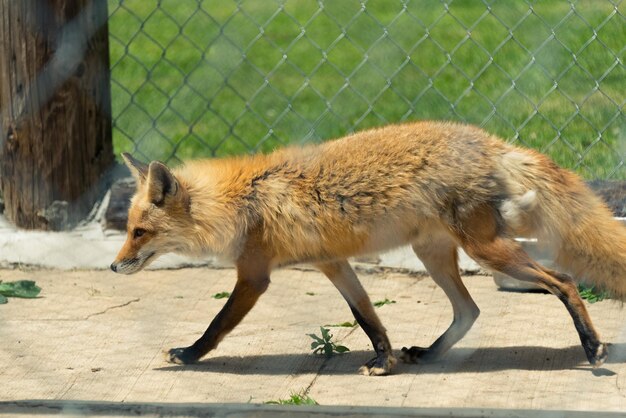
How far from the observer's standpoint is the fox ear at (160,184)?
13.4 feet

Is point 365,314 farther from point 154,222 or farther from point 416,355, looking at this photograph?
point 154,222

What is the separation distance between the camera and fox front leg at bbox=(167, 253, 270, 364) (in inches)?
161

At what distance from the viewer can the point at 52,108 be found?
527cm

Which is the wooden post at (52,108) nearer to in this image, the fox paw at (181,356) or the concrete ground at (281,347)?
the concrete ground at (281,347)

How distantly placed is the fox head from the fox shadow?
47 centimetres

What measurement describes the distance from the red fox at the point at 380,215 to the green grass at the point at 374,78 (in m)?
1.40

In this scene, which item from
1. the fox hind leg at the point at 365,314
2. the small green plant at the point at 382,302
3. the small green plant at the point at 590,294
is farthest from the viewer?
the small green plant at the point at 382,302

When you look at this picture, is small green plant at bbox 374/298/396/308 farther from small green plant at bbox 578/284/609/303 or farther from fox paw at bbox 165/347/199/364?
fox paw at bbox 165/347/199/364

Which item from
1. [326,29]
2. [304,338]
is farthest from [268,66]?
[304,338]

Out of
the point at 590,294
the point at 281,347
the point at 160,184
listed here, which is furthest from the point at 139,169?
the point at 590,294

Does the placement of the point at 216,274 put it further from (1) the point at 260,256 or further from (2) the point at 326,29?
(2) the point at 326,29

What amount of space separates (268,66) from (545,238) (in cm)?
287

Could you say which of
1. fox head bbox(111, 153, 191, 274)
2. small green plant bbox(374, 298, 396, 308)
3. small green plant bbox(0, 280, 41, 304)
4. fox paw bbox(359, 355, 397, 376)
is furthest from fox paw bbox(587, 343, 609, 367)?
small green plant bbox(0, 280, 41, 304)

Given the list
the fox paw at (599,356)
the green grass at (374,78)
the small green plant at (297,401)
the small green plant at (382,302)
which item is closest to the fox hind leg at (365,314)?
the small green plant at (297,401)
